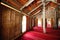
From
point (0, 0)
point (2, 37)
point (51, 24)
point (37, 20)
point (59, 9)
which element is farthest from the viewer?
point (37, 20)

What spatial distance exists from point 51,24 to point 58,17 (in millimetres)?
1593

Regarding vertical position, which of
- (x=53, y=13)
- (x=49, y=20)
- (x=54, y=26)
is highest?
(x=53, y=13)

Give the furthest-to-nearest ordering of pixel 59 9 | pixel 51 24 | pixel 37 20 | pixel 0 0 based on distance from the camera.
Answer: pixel 37 20
pixel 51 24
pixel 59 9
pixel 0 0

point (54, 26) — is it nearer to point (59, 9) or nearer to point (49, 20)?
point (49, 20)

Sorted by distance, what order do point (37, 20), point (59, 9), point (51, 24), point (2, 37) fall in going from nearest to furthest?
1. point (2, 37)
2. point (59, 9)
3. point (51, 24)
4. point (37, 20)

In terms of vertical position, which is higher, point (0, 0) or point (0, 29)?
point (0, 0)

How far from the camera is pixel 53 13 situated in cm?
1284

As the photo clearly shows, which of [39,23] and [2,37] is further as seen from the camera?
[39,23]

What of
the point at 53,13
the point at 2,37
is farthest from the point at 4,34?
the point at 53,13

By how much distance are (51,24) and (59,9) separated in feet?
8.29

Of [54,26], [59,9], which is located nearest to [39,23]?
[54,26]

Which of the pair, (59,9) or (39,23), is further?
(39,23)

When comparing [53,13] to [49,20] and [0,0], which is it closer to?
[49,20]

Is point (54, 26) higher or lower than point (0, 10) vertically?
lower
